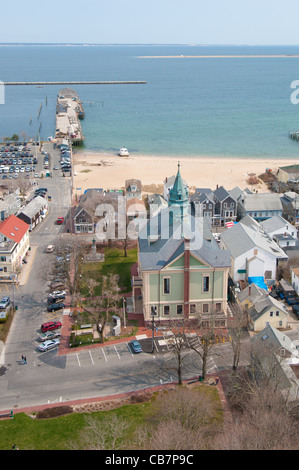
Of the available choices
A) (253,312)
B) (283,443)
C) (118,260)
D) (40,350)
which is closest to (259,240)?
(253,312)

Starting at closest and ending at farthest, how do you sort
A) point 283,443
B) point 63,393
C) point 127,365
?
point 283,443 < point 63,393 < point 127,365

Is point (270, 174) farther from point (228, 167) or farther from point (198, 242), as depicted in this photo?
point (198, 242)

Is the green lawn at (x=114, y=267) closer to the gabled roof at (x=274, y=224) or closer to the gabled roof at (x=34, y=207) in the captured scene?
the gabled roof at (x=34, y=207)

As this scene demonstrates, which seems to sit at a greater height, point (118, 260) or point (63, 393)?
point (118, 260)

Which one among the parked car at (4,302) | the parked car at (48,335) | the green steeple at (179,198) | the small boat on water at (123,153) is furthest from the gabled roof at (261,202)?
the small boat on water at (123,153)

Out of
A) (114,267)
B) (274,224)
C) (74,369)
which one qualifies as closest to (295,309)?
Result: (274,224)

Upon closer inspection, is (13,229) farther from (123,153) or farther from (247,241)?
(123,153)

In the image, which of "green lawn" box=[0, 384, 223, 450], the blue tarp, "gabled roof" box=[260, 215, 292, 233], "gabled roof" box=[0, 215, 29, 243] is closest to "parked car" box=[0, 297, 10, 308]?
"gabled roof" box=[0, 215, 29, 243]
